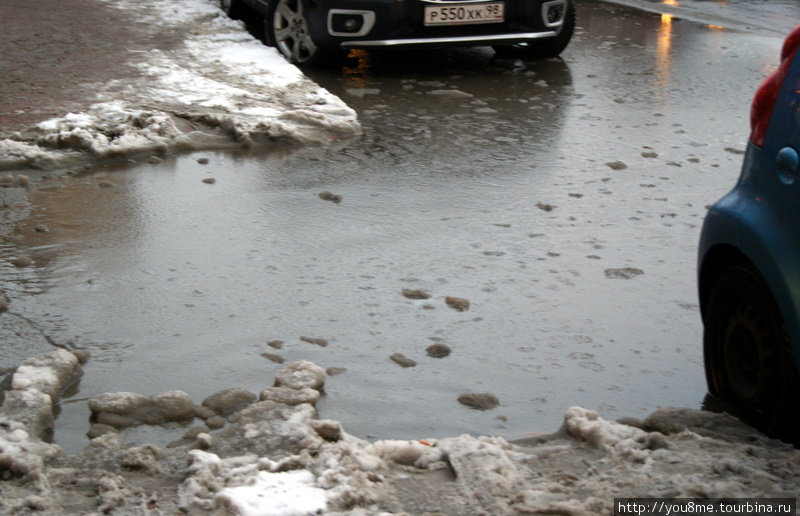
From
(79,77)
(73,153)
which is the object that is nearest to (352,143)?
(73,153)

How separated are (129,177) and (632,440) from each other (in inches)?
144

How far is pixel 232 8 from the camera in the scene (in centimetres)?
1034

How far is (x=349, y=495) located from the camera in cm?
273

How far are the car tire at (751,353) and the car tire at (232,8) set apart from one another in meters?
7.85

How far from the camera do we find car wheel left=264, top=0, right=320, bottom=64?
27.7 ft

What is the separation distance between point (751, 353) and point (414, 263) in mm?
1788

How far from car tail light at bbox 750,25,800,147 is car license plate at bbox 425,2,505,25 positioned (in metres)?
5.12

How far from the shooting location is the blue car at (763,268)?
2.90 metres

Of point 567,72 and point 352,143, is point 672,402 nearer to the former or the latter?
point 352,143

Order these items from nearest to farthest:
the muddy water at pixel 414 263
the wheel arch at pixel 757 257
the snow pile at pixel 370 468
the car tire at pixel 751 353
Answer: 1. the snow pile at pixel 370 468
2. the wheel arch at pixel 757 257
3. the car tire at pixel 751 353
4. the muddy water at pixel 414 263

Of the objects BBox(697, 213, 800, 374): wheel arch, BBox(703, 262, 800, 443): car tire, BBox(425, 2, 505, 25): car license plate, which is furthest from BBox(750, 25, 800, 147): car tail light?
BBox(425, 2, 505, 25): car license plate

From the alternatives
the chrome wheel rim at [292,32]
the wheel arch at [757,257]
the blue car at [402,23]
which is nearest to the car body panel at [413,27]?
the blue car at [402,23]

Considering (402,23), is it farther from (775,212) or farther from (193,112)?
(775,212)

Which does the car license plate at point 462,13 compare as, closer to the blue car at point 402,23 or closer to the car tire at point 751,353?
the blue car at point 402,23
